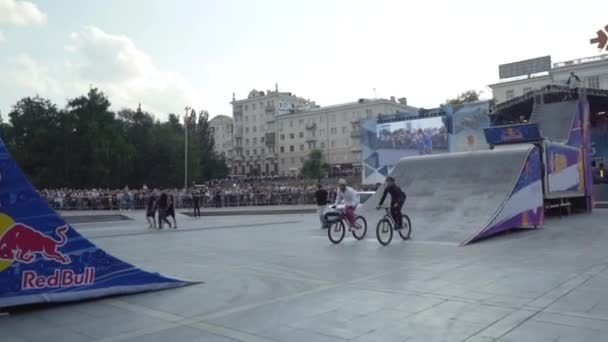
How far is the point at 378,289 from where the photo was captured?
7059mm

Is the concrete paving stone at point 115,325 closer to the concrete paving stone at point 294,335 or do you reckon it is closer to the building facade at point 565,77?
the concrete paving stone at point 294,335

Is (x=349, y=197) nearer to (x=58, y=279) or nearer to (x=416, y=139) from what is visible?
(x=58, y=279)

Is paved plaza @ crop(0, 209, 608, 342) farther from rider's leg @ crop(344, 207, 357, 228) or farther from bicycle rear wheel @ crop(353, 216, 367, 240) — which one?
bicycle rear wheel @ crop(353, 216, 367, 240)

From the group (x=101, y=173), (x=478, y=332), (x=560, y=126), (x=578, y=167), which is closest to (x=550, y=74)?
(x=560, y=126)

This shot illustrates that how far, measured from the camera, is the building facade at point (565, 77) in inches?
2505

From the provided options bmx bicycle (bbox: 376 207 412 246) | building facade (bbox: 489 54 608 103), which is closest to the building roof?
building facade (bbox: 489 54 608 103)

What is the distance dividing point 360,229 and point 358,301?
7744 millimetres

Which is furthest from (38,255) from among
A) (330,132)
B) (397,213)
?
(330,132)

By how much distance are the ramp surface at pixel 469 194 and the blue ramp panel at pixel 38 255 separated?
29.9 ft

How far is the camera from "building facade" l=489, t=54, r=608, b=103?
63625 millimetres

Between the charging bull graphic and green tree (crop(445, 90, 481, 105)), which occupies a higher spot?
green tree (crop(445, 90, 481, 105))

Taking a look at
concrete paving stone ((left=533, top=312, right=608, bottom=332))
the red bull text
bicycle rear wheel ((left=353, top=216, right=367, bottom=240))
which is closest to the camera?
concrete paving stone ((left=533, top=312, right=608, bottom=332))

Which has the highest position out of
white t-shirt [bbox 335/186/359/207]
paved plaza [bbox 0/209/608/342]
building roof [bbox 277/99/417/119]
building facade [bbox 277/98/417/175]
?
building roof [bbox 277/99/417/119]

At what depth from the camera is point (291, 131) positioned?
112250mm
